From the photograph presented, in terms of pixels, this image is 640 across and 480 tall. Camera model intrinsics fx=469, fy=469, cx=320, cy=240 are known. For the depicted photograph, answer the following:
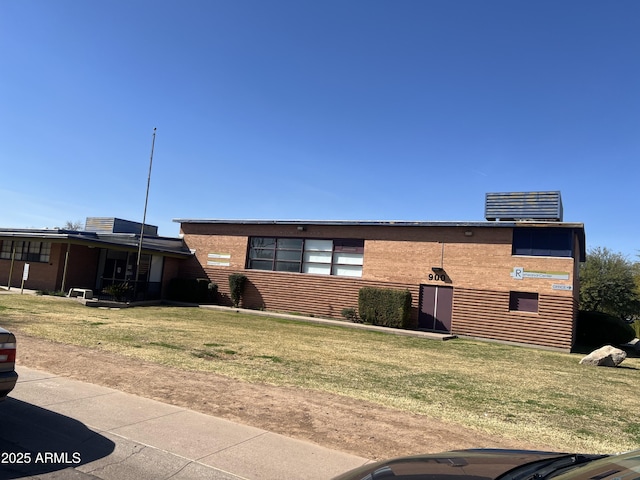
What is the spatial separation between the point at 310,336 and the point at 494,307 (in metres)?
9.91

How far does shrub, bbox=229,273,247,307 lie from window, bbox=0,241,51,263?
10233 mm

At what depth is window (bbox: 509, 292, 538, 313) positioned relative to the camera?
2173 cm

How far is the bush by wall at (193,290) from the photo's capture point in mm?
28766

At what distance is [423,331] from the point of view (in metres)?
23.7

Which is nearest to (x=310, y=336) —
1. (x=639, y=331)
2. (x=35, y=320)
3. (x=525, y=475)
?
(x=35, y=320)

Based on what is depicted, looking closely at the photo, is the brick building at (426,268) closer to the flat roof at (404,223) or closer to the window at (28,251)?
the flat roof at (404,223)

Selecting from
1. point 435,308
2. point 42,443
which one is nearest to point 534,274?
point 435,308

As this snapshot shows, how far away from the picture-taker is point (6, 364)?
5059mm

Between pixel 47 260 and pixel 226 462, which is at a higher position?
pixel 47 260

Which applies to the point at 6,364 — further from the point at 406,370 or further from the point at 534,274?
the point at 534,274

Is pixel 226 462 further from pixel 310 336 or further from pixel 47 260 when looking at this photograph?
pixel 47 260

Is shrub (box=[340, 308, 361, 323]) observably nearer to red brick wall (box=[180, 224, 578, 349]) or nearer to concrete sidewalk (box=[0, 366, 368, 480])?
red brick wall (box=[180, 224, 578, 349])

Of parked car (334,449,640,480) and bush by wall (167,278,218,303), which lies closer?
parked car (334,449,640,480)

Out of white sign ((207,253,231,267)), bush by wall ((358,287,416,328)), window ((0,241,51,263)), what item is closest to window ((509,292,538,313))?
bush by wall ((358,287,416,328))
